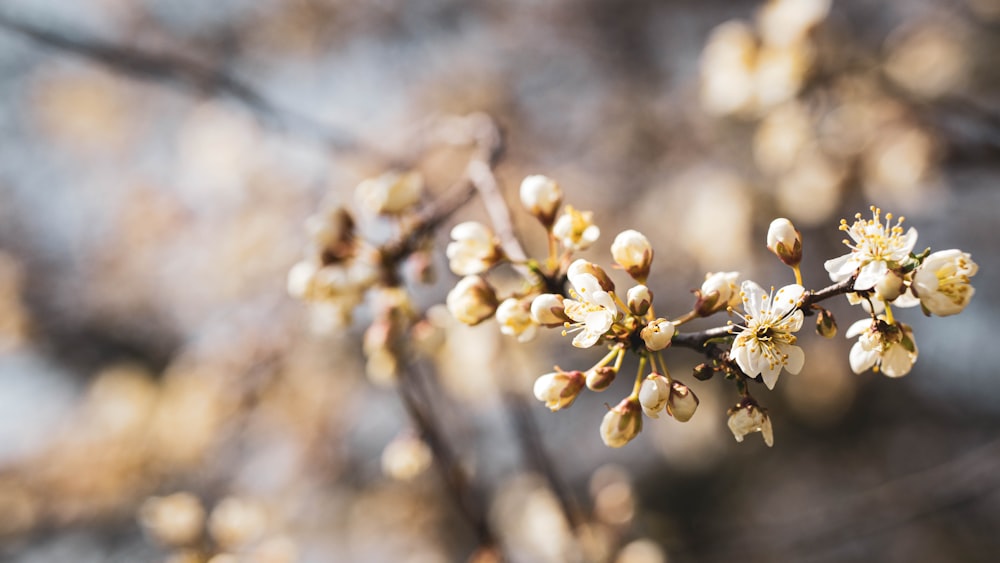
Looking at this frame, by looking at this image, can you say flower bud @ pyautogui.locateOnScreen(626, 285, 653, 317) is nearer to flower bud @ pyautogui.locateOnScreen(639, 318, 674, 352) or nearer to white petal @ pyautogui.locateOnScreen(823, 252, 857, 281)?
flower bud @ pyautogui.locateOnScreen(639, 318, 674, 352)

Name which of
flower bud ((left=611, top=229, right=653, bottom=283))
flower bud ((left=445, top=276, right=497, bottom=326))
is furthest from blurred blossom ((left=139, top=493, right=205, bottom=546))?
flower bud ((left=611, top=229, right=653, bottom=283))

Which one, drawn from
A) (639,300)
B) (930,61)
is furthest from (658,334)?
(930,61)

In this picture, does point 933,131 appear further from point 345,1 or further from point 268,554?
point 345,1

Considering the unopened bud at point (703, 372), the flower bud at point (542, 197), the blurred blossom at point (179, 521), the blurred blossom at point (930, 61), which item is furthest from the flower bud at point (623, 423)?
the blurred blossom at point (930, 61)

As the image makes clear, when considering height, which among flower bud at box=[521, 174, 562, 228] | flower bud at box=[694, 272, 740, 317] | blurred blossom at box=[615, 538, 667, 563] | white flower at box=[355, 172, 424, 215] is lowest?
blurred blossom at box=[615, 538, 667, 563]

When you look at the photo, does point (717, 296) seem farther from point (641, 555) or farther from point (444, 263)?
point (444, 263)

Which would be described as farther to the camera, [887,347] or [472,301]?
[472,301]

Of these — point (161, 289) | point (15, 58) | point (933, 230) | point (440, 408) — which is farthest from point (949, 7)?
point (15, 58)
